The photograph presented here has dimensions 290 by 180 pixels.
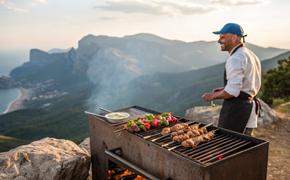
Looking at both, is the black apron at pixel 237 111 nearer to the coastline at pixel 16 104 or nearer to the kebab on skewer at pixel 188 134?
the kebab on skewer at pixel 188 134

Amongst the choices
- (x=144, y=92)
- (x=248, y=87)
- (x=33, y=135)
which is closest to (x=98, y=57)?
(x=144, y=92)

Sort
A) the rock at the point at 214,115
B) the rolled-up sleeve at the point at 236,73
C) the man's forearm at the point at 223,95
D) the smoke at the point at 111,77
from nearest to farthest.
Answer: the rolled-up sleeve at the point at 236,73 < the man's forearm at the point at 223,95 < the rock at the point at 214,115 < the smoke at the point at 111,77

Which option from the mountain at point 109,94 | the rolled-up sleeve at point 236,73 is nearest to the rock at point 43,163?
the rolled-up sleeve at point 236,73

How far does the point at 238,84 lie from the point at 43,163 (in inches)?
153

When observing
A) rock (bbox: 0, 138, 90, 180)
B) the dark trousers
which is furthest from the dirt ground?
rock (bbox: 0, 138, 90, 180)

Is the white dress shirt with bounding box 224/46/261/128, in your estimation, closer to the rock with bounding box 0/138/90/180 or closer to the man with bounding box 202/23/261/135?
the man with bounding box 202/23/261/135

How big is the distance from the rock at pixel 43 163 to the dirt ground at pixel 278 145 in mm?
4667

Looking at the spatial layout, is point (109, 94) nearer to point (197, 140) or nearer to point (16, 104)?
point (16, 104)

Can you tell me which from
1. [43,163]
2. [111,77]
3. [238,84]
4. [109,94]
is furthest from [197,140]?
[111,77]

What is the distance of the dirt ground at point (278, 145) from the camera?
7.41 m

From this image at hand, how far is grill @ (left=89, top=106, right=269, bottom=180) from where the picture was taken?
11.3 feet

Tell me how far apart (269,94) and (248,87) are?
14960 mm

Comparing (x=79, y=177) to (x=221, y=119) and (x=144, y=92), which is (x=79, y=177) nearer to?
(x=221, y=119)

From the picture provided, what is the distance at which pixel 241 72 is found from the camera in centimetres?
464
